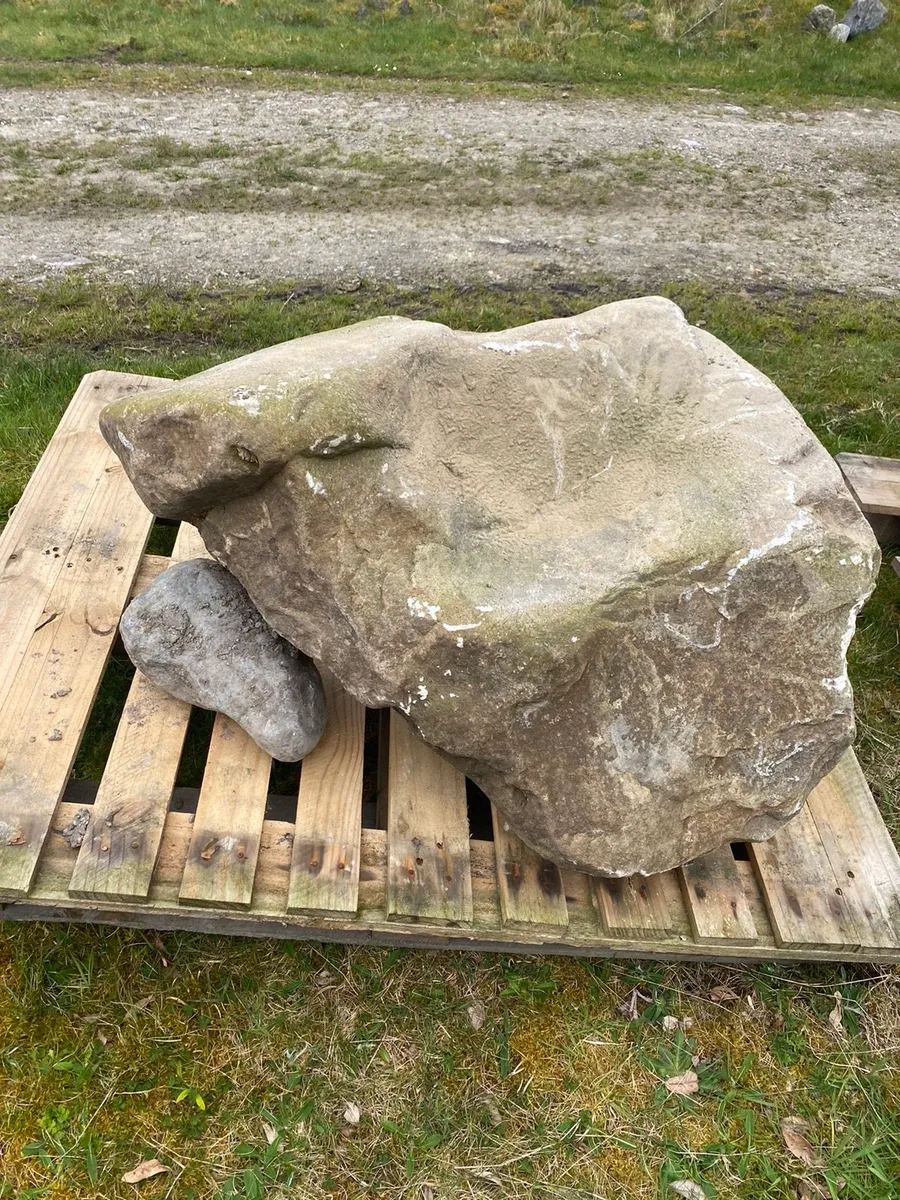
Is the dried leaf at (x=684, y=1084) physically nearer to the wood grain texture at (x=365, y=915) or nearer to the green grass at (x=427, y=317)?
the wood grain texture at (x=365, y=915)

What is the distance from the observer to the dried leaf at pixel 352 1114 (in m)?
2.37

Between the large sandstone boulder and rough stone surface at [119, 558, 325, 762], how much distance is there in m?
0.25

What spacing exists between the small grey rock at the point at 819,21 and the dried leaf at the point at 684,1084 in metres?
10.8

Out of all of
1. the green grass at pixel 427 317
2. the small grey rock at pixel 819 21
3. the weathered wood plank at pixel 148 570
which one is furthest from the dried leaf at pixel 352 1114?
the small grey rock at pixel 819 21

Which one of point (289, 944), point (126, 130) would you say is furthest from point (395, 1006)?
point (126, 130)

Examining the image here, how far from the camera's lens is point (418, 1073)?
2459mm

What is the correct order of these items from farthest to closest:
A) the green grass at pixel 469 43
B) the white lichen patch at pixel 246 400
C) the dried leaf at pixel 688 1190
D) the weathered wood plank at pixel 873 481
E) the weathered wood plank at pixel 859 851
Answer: the green grass at pixel 469 43, the weathered wood plank at pixel 873 481, the weathered wood plank at pixel 859 851, the dried leaf at pixel 688 1190, the white lichen patch at pixel 246 400

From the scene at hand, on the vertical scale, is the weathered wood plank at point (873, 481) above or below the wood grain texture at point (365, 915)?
above

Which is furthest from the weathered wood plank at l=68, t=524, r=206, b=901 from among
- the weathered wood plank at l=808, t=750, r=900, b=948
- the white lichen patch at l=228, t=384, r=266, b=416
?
the weathered wood plank at l=808, t=750, r=900, b=948

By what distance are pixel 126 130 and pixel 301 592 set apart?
587cm

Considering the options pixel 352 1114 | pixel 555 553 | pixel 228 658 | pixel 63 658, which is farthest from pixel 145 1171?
pixel 555 553

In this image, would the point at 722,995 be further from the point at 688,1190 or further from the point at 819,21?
the point at 819,21

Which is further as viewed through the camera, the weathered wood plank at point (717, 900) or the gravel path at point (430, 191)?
the gravel path at point (430, 191)

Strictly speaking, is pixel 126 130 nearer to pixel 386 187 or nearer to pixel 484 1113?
pixel 386 187
